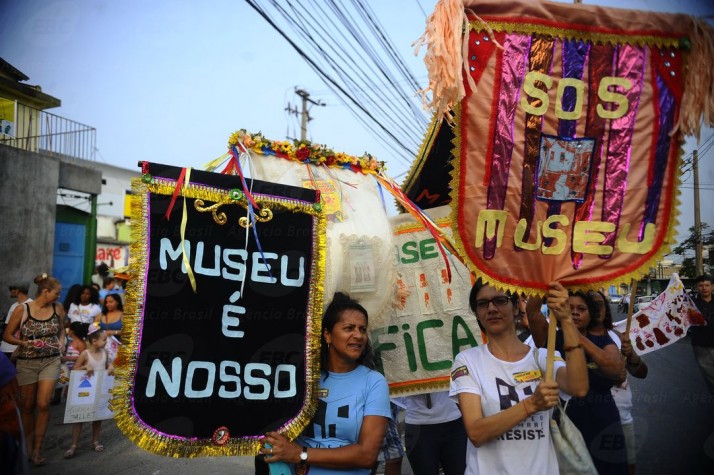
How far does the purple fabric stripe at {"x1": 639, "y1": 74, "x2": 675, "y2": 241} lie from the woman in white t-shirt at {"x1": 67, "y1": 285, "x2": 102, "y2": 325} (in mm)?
Answer: 7389

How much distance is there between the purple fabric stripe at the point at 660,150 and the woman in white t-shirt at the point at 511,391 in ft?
1.68

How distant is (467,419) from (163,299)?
1.33 metres

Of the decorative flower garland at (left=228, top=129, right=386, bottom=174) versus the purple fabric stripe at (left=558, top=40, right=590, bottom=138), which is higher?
the purple fabric stripe at (left=558, top=40, right=590, bottom=138)

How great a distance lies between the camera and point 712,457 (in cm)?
473

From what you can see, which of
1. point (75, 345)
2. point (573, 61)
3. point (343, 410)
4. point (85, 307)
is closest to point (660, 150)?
point (573, 61)

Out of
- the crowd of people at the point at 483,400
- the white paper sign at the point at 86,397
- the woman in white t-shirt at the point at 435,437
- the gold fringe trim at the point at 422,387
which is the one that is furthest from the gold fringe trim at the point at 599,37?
the white paper sign at the point at 86,397

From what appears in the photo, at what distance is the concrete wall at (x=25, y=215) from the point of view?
8656mm

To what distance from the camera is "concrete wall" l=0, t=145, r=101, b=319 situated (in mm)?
8656

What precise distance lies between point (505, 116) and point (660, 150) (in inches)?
25.8

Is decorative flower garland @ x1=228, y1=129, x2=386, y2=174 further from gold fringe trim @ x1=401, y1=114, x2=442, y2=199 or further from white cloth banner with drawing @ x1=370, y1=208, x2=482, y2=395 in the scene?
white cloth banner with drawing @ x1=370, y1=208, x2=482, y2=395

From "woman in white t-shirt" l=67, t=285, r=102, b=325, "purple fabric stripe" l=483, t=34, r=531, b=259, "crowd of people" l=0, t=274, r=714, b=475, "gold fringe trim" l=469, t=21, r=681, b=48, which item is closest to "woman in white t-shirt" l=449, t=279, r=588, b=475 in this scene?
"crowd of people" l=0, t=274, r=714, b=475

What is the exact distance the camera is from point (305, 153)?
9.50 ft

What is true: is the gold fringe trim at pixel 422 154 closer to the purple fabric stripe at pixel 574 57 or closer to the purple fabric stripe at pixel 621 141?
the purple fabric stripe at pixel 574 57

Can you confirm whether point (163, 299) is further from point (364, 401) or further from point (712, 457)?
point (712, 457)
